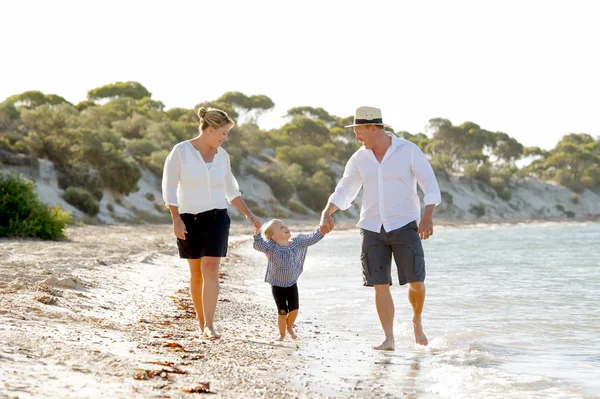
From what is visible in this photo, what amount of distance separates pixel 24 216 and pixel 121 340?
11.5 m

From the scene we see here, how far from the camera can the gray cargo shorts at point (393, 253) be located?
5.78m

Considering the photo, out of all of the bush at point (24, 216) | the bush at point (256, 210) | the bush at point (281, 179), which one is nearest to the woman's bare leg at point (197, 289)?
the bush at point (24, 216)

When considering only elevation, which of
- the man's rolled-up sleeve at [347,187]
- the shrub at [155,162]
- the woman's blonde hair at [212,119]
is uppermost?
the shrub at [155,162]

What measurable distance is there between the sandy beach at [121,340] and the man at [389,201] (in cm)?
98

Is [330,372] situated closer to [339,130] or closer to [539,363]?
[539,363]

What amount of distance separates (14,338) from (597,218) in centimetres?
6848

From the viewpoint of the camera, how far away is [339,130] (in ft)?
221

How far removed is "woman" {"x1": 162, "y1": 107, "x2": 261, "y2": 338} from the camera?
5.82m

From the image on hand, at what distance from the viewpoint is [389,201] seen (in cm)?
577

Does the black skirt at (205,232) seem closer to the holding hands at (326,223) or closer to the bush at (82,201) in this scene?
the holding hands at (326,223)

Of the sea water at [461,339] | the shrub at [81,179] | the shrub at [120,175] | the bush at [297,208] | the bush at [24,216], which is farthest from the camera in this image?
the bush at [297,208]

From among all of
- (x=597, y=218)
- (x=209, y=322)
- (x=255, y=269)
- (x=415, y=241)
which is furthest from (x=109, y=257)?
(x=597, y=218)

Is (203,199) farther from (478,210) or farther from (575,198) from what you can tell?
(575,198)

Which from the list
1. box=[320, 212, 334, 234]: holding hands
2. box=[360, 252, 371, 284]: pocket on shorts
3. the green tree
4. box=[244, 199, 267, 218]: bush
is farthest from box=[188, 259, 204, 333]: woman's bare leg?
the green tree
